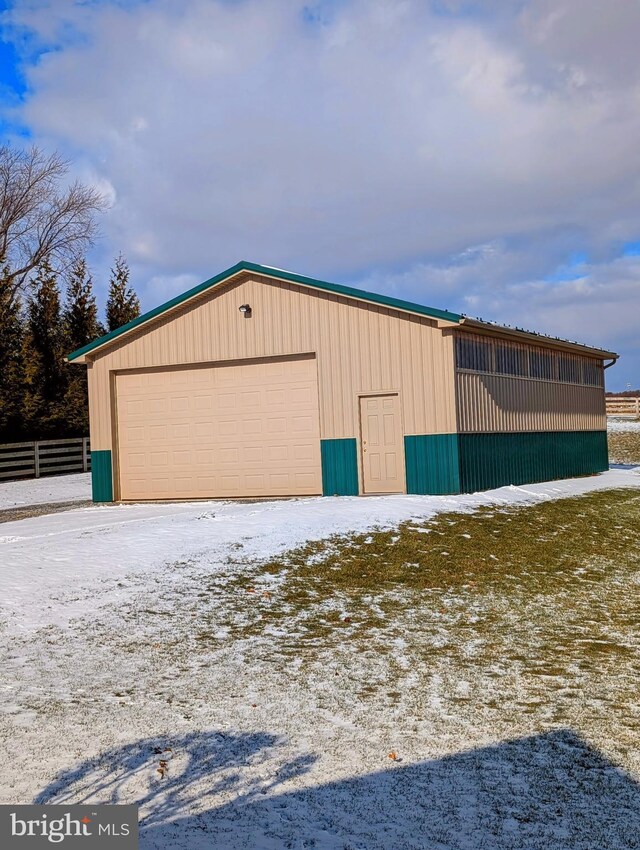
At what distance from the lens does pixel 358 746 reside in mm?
5598

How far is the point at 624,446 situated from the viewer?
39844 millimetres

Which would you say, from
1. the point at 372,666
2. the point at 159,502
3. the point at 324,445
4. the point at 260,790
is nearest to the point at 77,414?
the point at 159,502

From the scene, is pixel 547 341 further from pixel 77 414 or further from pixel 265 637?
pixel 77 414

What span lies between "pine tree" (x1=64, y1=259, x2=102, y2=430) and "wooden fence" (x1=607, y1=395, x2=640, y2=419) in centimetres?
3122

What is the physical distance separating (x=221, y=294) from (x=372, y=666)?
1349 cm

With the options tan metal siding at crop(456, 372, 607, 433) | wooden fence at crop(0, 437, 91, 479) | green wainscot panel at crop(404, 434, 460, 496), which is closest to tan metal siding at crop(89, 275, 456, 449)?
green wainscot panel at crop(404, 434, 460, 496)

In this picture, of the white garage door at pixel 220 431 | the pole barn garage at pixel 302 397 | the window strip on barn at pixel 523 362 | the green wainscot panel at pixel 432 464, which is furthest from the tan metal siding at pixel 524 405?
the white garage door at pixel 220 431

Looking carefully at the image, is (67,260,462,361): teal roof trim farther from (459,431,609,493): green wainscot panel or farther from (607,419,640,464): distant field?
(607,419,640,464): distant field

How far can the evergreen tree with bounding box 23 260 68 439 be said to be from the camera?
3297 centimetres

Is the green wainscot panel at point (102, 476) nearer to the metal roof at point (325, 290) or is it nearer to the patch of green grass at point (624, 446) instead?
the metal roof at point (325, 290)

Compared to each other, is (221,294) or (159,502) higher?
(221,294)

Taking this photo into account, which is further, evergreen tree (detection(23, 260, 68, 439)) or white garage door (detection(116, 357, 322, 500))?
evergreen tree (detection(23, 260, 68, 439))

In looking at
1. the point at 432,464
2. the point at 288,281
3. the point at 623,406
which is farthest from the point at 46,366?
the point at 623,406

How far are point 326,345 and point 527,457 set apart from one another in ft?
20.3
